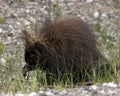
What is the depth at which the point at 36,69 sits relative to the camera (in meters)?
7.09

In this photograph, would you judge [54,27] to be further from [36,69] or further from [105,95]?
[105,95]

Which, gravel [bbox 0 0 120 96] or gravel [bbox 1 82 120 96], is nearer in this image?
gravel [bbox 1 82 120 96]

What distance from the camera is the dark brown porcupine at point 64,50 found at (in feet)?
22.7

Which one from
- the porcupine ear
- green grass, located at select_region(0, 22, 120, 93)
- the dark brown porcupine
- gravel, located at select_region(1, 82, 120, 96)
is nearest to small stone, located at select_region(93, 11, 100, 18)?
green grass, located at select_region(0, 22, 120, 93)

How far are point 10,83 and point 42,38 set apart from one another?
3.12ft

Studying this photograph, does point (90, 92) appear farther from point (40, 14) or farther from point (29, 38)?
point (40, 14)

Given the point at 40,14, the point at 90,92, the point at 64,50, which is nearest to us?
the point at 90,92

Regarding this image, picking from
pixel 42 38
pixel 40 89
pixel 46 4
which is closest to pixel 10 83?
pixel 40 89

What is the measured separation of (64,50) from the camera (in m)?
6.93

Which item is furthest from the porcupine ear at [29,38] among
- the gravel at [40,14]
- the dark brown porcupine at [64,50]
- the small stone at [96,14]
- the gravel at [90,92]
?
the small stone at [96,14]

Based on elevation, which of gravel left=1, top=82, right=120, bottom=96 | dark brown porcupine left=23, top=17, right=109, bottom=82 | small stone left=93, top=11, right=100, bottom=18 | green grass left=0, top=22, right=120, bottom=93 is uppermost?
small stone left=93, top=11, right=100, bottom=18

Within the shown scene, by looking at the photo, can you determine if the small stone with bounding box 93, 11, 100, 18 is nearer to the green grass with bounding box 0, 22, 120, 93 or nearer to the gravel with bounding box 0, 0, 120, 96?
the gravel with bounding box 0, 0, 120, 96

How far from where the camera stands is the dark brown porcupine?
6.93m

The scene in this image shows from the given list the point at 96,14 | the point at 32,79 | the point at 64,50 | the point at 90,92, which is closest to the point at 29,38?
the point at 64,50
